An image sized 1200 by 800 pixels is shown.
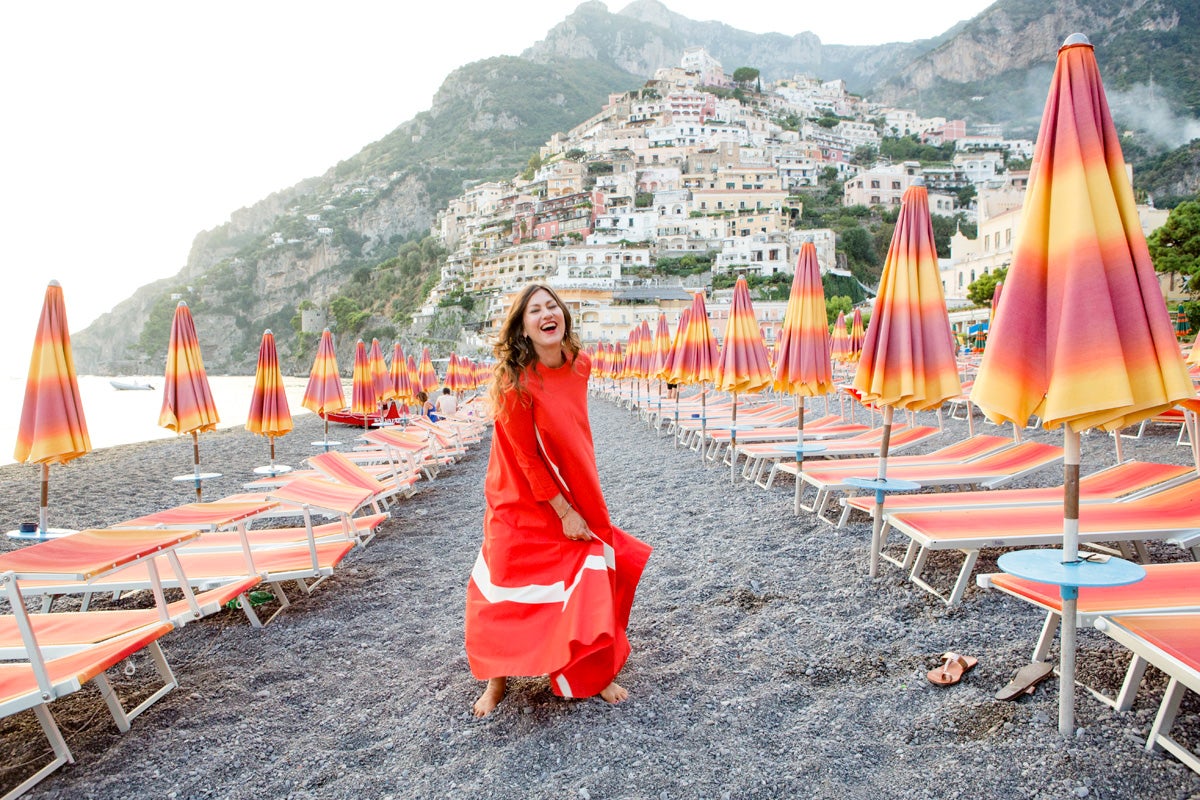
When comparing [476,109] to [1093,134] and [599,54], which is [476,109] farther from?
[1093,134]

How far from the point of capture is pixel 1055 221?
84.2 inches

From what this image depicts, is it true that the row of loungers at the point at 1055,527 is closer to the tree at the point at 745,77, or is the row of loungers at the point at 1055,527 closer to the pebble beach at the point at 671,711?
the pebble beach at the point at 671,711

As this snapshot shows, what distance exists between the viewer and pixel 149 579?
12.1 ft

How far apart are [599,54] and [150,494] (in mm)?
200023

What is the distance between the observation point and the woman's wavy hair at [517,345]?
2730mm

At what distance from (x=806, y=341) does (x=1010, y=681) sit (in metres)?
3.68

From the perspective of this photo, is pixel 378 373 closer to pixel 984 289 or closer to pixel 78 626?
pixel 78 626

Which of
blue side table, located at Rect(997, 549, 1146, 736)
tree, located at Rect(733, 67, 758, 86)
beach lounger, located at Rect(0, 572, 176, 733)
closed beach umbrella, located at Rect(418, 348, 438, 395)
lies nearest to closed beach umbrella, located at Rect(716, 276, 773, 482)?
blue side table, located at Rect(997, 549, 1146, 736)

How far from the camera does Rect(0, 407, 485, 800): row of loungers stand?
244 centimetres

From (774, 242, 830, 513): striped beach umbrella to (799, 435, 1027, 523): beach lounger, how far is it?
20 centimetres

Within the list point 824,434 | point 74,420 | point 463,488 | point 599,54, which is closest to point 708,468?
point 824,434

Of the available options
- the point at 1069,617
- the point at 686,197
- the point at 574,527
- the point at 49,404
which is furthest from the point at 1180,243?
the point at 686,197

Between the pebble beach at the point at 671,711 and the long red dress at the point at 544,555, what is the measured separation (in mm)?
270

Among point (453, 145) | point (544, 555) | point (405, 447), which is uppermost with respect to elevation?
point (453, 145)
